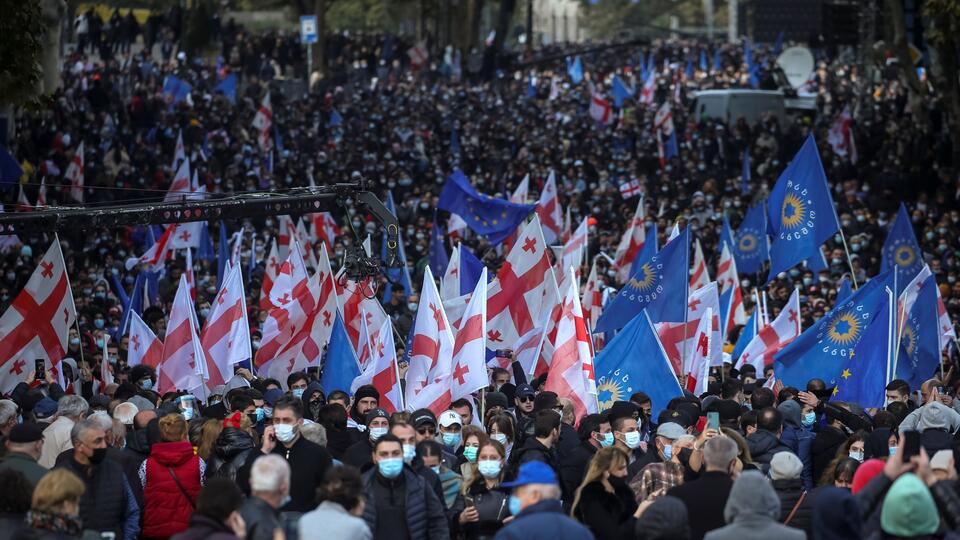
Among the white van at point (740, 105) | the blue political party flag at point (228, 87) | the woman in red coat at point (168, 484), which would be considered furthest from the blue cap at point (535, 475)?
the blue political party flag at point (228, 87)

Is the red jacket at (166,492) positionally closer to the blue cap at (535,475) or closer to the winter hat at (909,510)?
the blue cap at (535,475)

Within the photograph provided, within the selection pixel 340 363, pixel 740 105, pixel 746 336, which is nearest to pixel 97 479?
pixel 340 363

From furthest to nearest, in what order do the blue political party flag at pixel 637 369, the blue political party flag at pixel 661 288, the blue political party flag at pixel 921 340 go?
the blue political party flag at pixel 661 288 → the blue political party flag at pixel 921 340 → the blue political party flag at pixel 637 369

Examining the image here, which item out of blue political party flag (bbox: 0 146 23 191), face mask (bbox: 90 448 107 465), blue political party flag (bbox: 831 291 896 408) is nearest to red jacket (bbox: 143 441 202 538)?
face mask (bbox: 90 448 107 465)

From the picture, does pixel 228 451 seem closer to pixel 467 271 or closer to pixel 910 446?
pixel 910 446

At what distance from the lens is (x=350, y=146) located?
4016 cm

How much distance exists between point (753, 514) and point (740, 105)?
3611 cm

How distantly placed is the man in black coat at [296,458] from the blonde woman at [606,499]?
1.51m

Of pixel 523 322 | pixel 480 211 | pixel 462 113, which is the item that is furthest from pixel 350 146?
pixel 523 322

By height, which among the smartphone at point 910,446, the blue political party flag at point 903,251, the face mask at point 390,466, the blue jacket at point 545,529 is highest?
the smartphone at point 910,446

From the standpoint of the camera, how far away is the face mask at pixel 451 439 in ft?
39.0

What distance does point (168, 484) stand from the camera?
34.9 feet

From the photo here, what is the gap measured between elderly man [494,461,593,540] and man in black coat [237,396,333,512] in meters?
2.15

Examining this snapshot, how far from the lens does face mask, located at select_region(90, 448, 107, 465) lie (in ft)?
32.7
